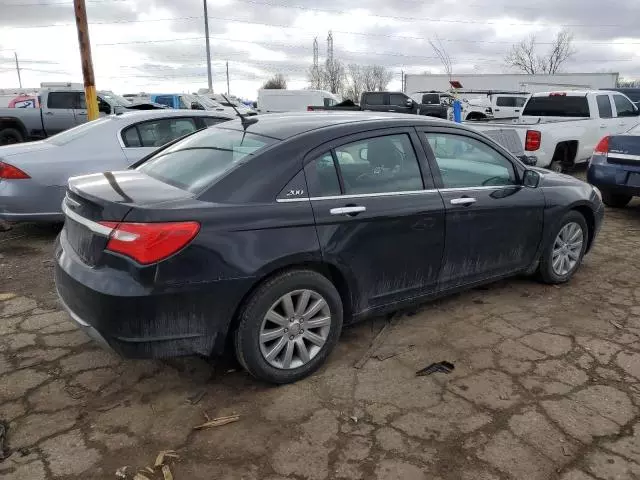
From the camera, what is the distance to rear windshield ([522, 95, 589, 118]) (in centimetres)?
1073

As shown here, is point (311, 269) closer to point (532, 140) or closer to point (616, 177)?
point (616, 177)

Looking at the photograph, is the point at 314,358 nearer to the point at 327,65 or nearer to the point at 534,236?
the point at 534,236

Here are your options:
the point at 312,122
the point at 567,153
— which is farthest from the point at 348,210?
the point at 567,153

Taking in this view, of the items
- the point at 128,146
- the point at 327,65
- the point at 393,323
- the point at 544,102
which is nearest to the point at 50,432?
the point at 393,323

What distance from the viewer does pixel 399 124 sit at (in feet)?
12.0

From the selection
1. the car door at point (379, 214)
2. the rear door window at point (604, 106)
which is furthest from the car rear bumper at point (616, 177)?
the car door at point (379, 214)

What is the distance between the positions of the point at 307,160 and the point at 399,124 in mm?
848

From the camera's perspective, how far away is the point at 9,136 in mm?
14906

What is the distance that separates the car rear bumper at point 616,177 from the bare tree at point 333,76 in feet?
193

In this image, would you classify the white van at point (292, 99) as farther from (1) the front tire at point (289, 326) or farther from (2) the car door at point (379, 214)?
(1) the front tire at point (289, 326)

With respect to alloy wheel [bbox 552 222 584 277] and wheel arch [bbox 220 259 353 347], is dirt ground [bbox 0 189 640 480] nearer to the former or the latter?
wheel arch [bbox 220 259 353 347]

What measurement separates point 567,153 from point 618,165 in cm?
327

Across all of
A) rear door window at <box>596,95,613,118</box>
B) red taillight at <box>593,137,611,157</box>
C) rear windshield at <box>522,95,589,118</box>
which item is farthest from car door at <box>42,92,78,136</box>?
red taillight at <box>593,137,611,157</box>

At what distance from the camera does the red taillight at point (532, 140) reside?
931cm
